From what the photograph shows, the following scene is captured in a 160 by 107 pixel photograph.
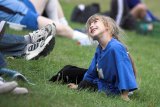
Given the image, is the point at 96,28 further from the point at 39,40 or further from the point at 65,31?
the point at 65,31

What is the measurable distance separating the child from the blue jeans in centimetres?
108

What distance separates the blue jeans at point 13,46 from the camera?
6410 mm

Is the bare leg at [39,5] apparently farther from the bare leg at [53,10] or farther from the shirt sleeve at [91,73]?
the shirt sleeve at [91,73]

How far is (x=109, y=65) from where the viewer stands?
5.51m

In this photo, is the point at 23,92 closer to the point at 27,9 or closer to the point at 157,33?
the point at 27,9

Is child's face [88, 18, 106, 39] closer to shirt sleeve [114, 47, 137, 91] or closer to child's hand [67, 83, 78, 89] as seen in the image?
shirt sleeve [114, 47, 137, 91]

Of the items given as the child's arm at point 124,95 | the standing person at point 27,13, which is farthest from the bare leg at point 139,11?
the child's arm at point 124,95

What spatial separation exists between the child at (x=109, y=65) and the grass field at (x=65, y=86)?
7.0 inches

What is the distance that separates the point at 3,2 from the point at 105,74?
3.39 m

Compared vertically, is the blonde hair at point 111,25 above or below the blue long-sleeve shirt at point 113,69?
above

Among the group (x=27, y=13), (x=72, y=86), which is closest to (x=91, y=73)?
(x=72, y=86)

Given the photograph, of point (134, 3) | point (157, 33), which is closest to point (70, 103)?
point (157, 33)

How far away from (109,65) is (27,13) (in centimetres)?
359

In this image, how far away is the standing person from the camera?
859cm
